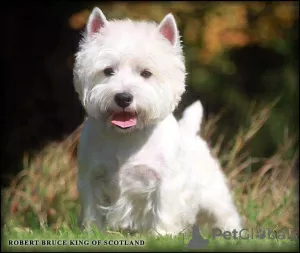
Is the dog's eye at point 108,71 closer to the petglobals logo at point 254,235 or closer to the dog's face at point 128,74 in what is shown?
the dog's face at point 128,74

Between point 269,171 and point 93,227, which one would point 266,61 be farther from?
point 93,227

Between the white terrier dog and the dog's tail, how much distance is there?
1.25 feet

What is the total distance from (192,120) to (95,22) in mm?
1148

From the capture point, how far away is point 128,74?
3.93 metres

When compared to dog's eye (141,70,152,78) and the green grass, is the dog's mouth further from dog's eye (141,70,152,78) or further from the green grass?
the green grass

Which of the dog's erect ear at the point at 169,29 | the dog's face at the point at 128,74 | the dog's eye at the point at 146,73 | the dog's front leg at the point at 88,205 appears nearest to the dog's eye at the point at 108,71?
the dog's face at the point at 128,74

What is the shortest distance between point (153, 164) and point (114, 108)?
0.48 metres

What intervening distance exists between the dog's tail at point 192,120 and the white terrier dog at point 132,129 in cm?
38

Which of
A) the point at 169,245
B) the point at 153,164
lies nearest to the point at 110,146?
the point at 153,164

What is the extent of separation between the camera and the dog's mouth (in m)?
3.93

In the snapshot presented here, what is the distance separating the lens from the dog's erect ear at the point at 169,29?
408 centimetres

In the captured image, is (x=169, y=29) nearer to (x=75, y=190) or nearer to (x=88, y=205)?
(x=88, y=205)

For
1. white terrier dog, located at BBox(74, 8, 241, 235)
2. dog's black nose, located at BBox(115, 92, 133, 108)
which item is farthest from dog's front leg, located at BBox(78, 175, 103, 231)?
dog's black nose, located at BBox(115, 92, 133, 108)

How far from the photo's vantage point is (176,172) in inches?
163
